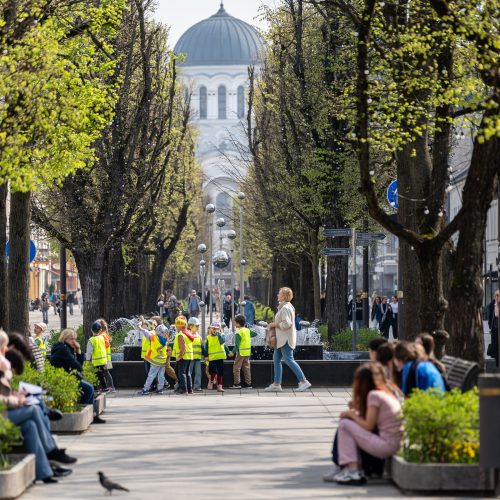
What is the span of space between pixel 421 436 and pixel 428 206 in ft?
24.8

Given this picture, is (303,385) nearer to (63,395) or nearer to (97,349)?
(97,349)

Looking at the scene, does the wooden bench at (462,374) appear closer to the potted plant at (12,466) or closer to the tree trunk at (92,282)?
the potted plant at (12,466)

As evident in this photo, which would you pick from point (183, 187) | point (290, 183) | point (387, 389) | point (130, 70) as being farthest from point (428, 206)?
point (183, 187)

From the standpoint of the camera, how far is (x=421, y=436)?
1164cm

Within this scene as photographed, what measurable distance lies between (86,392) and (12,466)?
6.46 metres

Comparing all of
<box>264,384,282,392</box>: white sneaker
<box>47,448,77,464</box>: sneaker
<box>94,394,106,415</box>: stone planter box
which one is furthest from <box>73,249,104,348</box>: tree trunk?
<box>47,448,77,464</box>: sneaker

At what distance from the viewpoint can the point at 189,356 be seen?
25.4m

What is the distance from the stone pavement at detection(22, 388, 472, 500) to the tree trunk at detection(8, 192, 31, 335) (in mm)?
1849

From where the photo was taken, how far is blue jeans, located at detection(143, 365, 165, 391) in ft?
83.8

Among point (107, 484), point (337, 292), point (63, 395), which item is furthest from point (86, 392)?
point (337, 292)

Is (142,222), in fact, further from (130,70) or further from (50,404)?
(50,404)

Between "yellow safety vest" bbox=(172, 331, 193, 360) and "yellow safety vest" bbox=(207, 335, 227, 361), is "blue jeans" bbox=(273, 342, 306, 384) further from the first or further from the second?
"yellow safety vest" bbox=(172, 331, 193, 360)

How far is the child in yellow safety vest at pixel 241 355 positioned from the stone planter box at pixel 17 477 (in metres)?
13.7

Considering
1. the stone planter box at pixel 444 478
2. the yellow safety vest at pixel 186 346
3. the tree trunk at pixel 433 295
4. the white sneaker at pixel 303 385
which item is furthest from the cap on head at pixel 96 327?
the stone planter box at pixel 444 478
